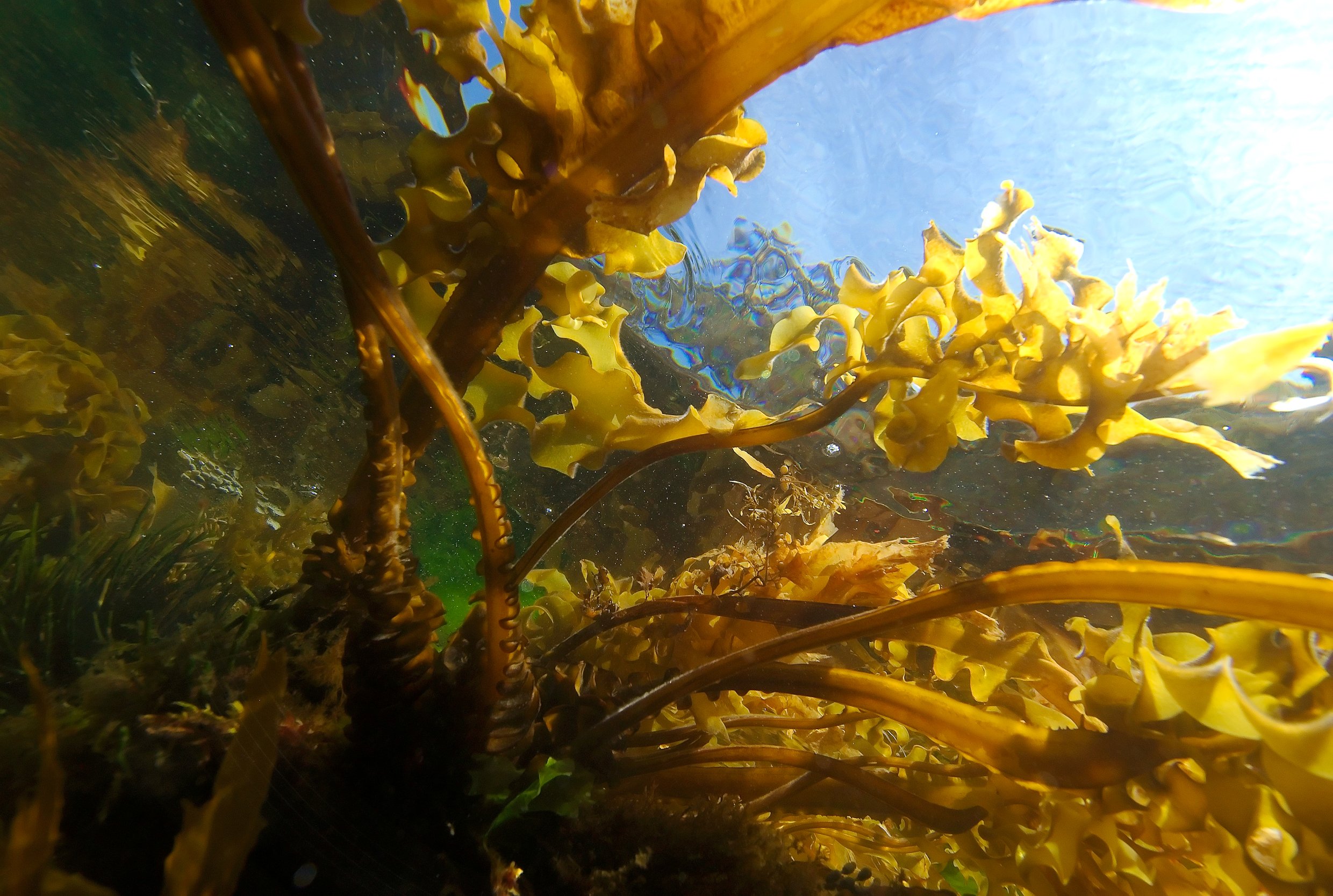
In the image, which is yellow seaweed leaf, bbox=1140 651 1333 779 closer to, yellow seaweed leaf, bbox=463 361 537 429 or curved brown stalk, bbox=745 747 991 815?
curved brown stalk, bbox=745 747 991 815

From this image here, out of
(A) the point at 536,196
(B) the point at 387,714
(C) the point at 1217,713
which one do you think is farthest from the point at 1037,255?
(B) the point at 387,714

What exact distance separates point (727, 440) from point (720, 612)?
513 millimetres

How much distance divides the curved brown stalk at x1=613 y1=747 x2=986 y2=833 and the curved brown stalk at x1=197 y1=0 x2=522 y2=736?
412 mm

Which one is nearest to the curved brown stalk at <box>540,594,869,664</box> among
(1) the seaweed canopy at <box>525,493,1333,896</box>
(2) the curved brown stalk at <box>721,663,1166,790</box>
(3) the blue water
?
(1) the seaweed canopy at <box>525,493,1333,896</box>

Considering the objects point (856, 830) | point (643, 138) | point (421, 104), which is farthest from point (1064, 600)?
point (421, 104)

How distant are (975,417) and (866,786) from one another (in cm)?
89

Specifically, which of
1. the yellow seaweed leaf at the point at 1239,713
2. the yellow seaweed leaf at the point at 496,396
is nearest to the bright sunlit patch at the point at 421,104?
the yellow seaweed leaf at the point at 496,396

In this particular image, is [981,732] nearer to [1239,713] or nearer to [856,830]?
[1239,713]

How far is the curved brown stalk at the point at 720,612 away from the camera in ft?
4.21

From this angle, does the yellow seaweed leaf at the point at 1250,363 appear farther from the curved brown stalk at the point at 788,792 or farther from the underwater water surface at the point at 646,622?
the curved brown stalk at the point at 788,792

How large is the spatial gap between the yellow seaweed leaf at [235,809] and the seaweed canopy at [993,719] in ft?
1.69

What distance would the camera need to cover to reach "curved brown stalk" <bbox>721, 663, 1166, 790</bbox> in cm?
83

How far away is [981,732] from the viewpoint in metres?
0.97

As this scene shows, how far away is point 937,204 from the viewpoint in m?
3.73
